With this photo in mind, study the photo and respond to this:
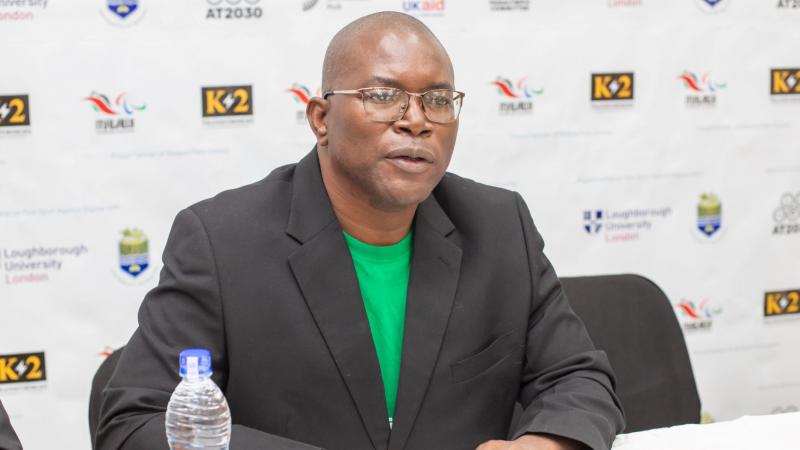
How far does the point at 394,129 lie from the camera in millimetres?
1822

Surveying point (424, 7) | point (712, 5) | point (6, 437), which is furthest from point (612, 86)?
point (6, 437)

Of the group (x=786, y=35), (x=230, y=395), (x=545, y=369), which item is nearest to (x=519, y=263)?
(x=545, y=369)

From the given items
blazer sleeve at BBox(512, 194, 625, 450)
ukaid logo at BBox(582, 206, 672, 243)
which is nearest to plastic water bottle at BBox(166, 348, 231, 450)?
blazer sleeve at BBox(512, 194, 625, 450)

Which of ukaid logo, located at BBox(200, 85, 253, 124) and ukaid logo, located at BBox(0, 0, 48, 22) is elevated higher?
ukaid logo, located at BBox(0, 0, 48, 22)

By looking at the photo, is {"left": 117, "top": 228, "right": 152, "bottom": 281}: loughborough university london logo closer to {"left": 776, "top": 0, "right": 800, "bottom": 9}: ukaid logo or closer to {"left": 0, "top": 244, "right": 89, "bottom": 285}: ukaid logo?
{"left": 0, "top": 244, "right": 89, "bottom": 285}: ukaid logo

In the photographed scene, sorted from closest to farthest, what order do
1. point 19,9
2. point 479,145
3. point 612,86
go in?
point 19,9 → point 479,145 → point 612,86

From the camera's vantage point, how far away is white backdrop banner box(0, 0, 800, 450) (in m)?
2.88

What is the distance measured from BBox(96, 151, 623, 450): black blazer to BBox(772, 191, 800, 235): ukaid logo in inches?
78.3

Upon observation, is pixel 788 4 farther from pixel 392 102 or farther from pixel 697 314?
pixel 392 102

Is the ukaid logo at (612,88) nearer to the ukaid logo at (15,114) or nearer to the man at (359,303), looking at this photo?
the man at (359,303)

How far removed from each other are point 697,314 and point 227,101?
1.94 m

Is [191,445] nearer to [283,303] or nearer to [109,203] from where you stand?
[283,303]

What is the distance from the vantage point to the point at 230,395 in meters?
1.85

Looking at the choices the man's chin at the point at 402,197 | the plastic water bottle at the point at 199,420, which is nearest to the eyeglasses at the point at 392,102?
the man's chin at the point at 402,197
